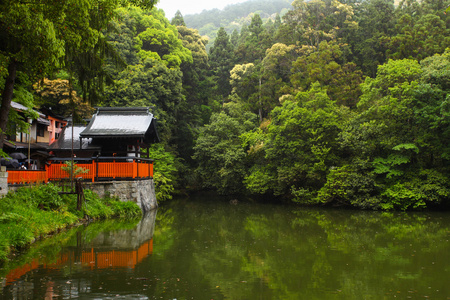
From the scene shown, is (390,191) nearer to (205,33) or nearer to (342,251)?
(342,251)

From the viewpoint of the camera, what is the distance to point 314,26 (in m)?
41.7

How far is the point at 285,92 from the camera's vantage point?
1422 inches

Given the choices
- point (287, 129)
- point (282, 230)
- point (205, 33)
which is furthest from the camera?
point (205, 33)

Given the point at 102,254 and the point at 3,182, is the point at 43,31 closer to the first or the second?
the point at 102,254

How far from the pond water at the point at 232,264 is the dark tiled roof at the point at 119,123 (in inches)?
243

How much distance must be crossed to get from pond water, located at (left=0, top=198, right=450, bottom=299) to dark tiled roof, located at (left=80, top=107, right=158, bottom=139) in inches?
243

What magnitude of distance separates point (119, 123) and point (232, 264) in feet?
45.7

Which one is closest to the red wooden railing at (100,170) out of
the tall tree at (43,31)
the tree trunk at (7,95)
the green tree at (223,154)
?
the tree trunk at (7,95)

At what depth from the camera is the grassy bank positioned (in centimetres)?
990

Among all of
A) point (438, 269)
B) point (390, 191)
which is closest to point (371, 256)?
point (438, 269)

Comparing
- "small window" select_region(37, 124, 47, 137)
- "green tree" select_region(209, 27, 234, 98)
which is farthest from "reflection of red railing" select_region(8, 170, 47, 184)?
"green tree" select_region(209, 27, 234, 98)

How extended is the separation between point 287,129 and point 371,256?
18427 mm

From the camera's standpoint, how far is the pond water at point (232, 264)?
6.79 metres

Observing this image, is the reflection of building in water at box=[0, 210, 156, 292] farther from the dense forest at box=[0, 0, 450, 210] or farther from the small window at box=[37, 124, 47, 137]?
the small window at box=[37, 124, 47, 137]
